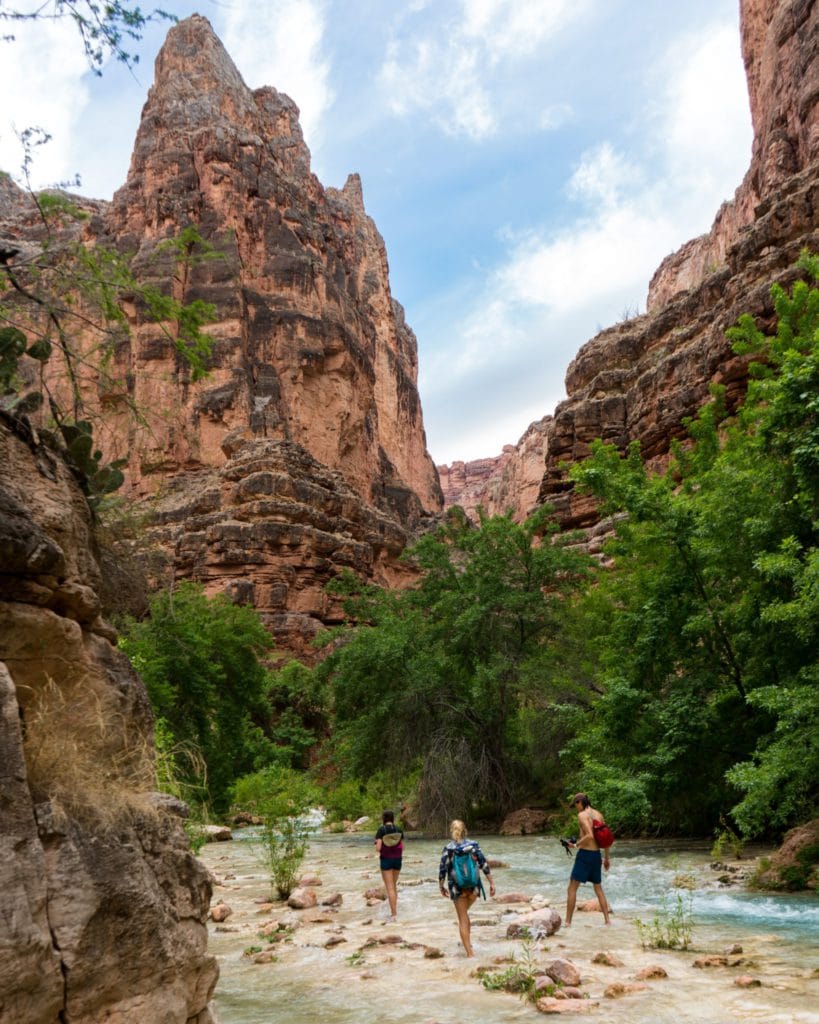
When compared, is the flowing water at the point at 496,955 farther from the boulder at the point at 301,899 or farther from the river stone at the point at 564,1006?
the boulder at the point at 301,899

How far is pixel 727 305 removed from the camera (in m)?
33.4

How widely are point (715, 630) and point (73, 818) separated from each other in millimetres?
11868

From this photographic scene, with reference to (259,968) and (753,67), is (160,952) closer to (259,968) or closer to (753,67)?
(259,968)

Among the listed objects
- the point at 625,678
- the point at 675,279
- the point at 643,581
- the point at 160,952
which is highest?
the point at 675,279

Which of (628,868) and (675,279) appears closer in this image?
(628,868)

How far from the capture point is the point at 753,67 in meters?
46.8

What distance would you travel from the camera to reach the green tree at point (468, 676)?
19.4 meters

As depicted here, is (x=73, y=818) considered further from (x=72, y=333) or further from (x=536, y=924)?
(x=536, y=924)

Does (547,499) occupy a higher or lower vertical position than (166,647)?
higher

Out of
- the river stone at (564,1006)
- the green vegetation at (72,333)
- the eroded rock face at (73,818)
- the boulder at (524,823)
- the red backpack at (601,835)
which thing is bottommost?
the boulder at (524,823)

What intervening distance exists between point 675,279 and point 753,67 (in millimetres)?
34510

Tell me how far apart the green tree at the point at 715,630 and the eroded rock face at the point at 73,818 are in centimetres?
783

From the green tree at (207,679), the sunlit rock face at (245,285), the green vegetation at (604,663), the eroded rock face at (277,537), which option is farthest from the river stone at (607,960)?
the sunlit rock face at (245,285)

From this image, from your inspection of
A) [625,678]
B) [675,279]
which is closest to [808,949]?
[625,678]
